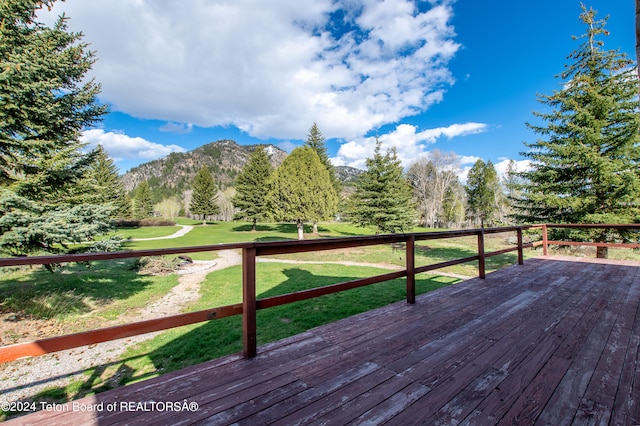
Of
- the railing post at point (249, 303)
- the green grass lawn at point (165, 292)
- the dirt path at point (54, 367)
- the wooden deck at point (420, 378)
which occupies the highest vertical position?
the railing post at point (249, 303)

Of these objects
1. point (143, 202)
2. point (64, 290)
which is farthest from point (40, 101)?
point (143, 202)

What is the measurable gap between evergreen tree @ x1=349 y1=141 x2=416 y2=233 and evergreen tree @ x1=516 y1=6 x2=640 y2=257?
6.50m

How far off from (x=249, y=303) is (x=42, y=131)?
677 cm

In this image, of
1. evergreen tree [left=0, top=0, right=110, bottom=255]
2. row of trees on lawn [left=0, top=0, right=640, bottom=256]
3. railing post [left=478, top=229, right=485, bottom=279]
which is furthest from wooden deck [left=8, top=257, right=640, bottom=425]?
row of trees on lawn [left=0, top=0, right=640, bottom=256]

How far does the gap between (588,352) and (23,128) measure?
9.54 m

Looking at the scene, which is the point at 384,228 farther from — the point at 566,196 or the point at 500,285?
the point at 500,285

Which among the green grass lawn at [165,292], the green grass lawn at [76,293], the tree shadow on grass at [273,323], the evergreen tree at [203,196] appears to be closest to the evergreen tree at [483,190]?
the green grass lawn at [165,292]

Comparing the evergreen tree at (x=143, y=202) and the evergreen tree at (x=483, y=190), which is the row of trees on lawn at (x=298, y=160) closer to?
the evergreen tree at (x=483, y=190)

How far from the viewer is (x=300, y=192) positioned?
1909cm

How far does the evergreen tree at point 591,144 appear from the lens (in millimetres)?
8758

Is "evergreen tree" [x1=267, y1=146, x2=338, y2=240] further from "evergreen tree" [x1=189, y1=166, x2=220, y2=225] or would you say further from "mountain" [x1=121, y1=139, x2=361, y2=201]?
"mountain" [x1=121, y1=139, x2=361, y2=201]

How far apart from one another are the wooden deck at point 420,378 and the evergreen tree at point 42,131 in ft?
16.7

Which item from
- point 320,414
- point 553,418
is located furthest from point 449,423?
point 320,414

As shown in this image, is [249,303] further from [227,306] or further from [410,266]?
[410,266]
